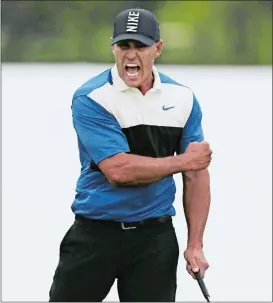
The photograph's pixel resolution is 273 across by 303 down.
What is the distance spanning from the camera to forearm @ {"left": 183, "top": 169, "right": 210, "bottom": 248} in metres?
4.36

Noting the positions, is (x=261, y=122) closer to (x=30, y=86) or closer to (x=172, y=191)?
(x=30, y=86)

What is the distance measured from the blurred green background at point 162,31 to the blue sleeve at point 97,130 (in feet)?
38.2

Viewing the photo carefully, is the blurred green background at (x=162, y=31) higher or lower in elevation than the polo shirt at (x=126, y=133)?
higher

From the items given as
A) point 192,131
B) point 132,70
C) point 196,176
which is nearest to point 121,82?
point 132,70

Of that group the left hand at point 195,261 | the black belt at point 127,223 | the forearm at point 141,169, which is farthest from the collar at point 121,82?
the left hand at point 195,261

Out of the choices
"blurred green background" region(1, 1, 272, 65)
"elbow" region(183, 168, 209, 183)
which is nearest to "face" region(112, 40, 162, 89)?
"elbow" region(183, 168, 209, 183)

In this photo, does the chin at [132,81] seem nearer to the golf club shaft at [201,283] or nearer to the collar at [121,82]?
the collar at [121,82]

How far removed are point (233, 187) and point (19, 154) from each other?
2.24 meters

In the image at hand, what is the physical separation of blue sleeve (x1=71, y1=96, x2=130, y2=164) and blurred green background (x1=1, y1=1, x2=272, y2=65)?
11.6 m

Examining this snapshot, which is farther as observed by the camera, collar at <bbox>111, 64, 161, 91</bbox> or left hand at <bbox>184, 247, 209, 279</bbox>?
left hand at <bbox>184, 247, 209, 279</bbox>

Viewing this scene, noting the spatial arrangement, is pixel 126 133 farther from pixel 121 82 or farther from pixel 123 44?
pixel 123 44

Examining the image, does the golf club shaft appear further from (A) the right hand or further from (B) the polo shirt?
(A) the right hand

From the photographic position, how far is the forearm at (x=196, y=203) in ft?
14.3

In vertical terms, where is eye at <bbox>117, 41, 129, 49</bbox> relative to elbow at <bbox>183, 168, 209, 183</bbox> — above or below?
above
